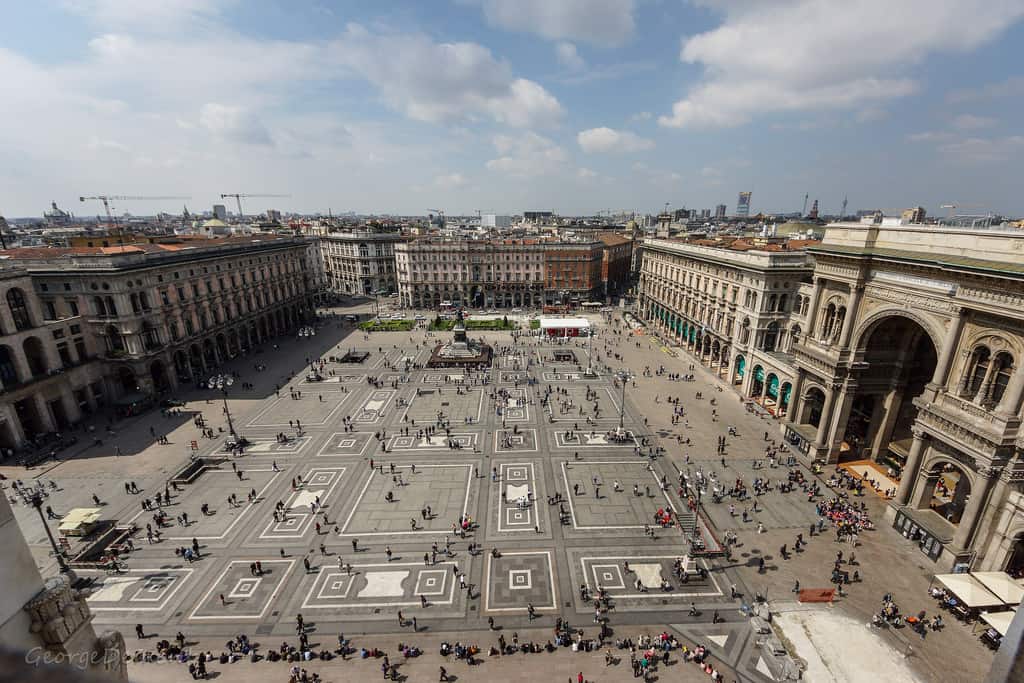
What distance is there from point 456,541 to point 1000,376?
1226 inches

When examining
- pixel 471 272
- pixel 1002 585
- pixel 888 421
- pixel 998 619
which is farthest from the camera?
pixel 471 272

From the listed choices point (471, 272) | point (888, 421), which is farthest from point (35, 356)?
point (888, 421)

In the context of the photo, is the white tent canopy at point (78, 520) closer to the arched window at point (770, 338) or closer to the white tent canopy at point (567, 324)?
the white tent canopy at point (567, 324)

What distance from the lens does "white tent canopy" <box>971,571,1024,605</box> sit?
22.9 meters

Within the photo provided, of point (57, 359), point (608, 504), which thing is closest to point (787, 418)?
point (608, 504)

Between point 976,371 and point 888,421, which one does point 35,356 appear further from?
point 888,421

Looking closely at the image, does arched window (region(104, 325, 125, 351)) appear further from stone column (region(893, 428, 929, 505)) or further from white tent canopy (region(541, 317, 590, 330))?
stone column (region(893, 428, 929, 505))

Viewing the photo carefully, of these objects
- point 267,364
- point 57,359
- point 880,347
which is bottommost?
point 267,364

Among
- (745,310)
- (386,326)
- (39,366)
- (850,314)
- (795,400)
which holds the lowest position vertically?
(386,326)

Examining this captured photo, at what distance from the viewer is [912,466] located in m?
29.3

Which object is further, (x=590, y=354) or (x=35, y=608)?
(x=590, y=354)

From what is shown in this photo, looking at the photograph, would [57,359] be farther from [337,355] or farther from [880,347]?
[880,347]

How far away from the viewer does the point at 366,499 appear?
110ft

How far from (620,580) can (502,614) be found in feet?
22.3
